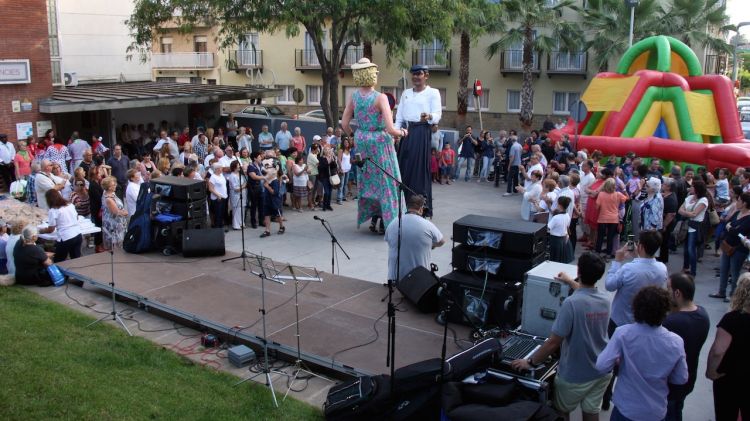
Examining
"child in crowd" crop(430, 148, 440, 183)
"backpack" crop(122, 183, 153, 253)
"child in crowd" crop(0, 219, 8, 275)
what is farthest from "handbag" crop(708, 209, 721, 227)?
"child in crowd" crop(0, 219, 8, 275)

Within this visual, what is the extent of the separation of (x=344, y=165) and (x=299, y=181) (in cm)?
154

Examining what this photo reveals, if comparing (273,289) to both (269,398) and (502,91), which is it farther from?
(502,91)

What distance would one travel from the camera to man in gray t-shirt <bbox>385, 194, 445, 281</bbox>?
26.4 feet

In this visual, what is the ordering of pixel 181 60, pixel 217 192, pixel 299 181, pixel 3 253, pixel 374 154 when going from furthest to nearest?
pixel 181 60
pixel 299 181
pixel 217 192
pixel 374 154
pixel 3 253

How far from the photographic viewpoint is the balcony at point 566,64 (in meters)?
32.4

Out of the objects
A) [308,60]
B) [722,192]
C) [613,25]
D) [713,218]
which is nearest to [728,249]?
[713,218]

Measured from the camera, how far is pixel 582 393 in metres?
5.48

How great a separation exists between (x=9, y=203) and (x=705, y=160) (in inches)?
591

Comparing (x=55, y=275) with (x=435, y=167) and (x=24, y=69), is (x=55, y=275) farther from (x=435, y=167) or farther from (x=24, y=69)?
(x=435, y=167)

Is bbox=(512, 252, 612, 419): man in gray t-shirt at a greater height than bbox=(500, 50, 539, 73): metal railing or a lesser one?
lesser

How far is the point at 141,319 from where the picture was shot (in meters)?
8.52

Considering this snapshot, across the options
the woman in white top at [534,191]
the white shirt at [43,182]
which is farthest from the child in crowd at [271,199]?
the woman in white top at [534,191]

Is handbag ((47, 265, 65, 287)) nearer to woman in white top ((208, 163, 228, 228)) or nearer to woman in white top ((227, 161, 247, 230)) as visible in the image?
woman in white top ((208, 163, 228, 228))

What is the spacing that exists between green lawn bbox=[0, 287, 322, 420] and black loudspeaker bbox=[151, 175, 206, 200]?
3237 mm
